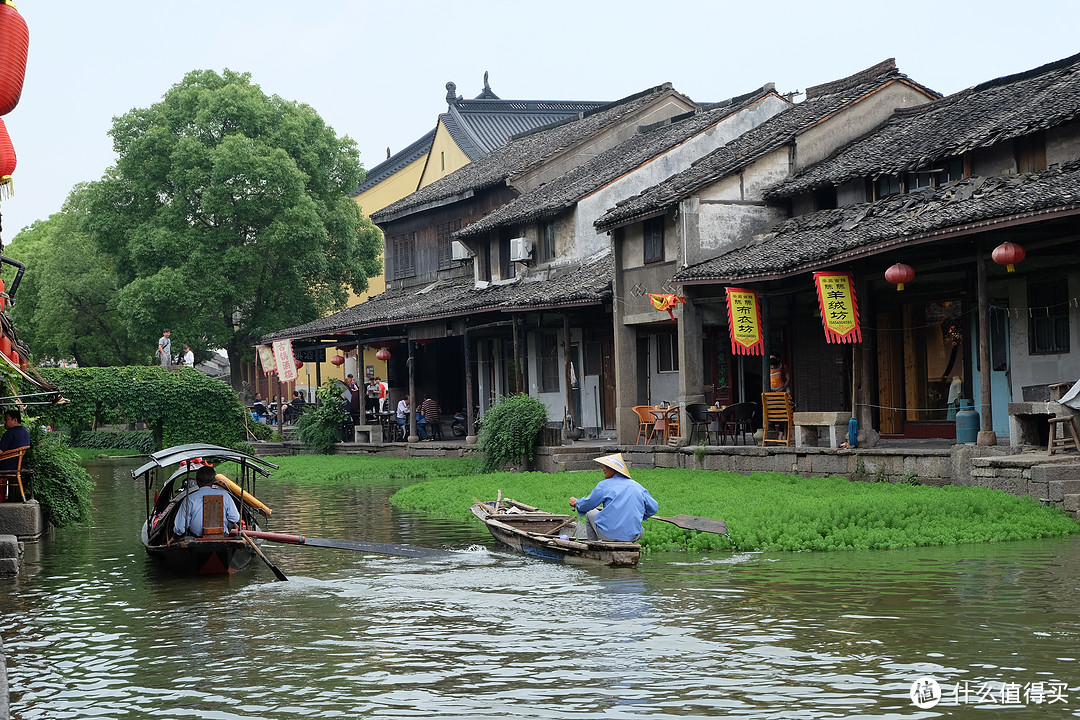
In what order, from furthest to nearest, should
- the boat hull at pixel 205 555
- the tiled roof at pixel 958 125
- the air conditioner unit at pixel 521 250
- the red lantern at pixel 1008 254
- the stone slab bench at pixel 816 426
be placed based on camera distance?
the air conditioner unit at pixel 521 250, the stone slab bench at pixel 816 426, the tiled roof at pixel 958 125, the red lantern at pixel 1008 254, the boat hull at pixel 205 555

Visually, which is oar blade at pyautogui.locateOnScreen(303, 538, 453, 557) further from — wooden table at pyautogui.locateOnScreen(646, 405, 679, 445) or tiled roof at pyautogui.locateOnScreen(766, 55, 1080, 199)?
tiled roof at pyautogui.locateOnScreen(766, 55, 1080, 199)

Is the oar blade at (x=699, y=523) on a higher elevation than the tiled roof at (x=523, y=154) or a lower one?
lower

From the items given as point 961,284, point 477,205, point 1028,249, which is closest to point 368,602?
point 1028,249

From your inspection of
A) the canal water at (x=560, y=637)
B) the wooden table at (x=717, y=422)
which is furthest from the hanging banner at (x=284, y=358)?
the canal water at (x=560, y=637)

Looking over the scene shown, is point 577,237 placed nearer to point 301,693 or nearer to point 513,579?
point 513,579

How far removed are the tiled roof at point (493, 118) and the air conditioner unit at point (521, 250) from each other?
16.1 meters

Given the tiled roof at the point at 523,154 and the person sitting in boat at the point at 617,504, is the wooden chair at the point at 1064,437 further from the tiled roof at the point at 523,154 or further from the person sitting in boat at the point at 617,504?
the tiled roof at the point at 523,154

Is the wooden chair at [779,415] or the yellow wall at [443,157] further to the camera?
the yellow wall at [443,157]

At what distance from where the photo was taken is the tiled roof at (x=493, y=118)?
48938 millimetres

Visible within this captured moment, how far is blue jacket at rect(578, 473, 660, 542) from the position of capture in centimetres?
1404

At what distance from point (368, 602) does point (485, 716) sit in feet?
15.8

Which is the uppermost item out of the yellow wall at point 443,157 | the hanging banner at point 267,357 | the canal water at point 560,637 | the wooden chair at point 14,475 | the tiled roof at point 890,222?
the yellow wall at point 443,157

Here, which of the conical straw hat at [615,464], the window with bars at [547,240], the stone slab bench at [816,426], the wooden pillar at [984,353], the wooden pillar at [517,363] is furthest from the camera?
the window with bars at [547,240]

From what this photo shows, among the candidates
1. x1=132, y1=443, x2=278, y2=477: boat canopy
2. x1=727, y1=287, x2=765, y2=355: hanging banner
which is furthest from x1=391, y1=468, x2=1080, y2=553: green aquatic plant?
x1=132, y1=443, x2=278, y2=477: boat canopy
